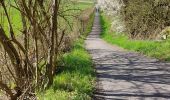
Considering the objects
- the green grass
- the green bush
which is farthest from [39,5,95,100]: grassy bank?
the green bush

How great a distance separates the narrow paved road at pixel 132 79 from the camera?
39.4 feet

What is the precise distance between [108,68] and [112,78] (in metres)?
2.94

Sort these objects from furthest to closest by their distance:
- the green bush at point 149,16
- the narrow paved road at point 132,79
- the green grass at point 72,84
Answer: the green bush at point 149,16 → the narrow paved road at point 132,79 → the green grass at point 72,84

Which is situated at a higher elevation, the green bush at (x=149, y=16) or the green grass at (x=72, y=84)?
the green grass at (x=72, y=84)

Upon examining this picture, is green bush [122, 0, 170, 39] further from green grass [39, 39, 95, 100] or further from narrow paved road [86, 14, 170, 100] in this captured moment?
green grass [39, 39, 95, 100]

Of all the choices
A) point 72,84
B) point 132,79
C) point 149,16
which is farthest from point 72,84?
point 149,16

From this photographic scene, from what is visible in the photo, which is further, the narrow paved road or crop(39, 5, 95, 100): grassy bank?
the narrow paved road

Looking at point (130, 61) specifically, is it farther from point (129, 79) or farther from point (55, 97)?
point (55, 97)

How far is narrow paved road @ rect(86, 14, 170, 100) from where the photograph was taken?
12.0 metres

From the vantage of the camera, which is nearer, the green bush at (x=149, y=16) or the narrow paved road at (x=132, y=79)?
the narrow paved road at (x=132, y=79)

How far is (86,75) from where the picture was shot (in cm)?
1484

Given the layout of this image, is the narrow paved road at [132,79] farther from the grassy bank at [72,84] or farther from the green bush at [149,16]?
the green bush at [149,16]

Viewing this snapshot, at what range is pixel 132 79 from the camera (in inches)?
575

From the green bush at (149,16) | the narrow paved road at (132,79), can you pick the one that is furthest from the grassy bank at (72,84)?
the green bush at (149,16)
